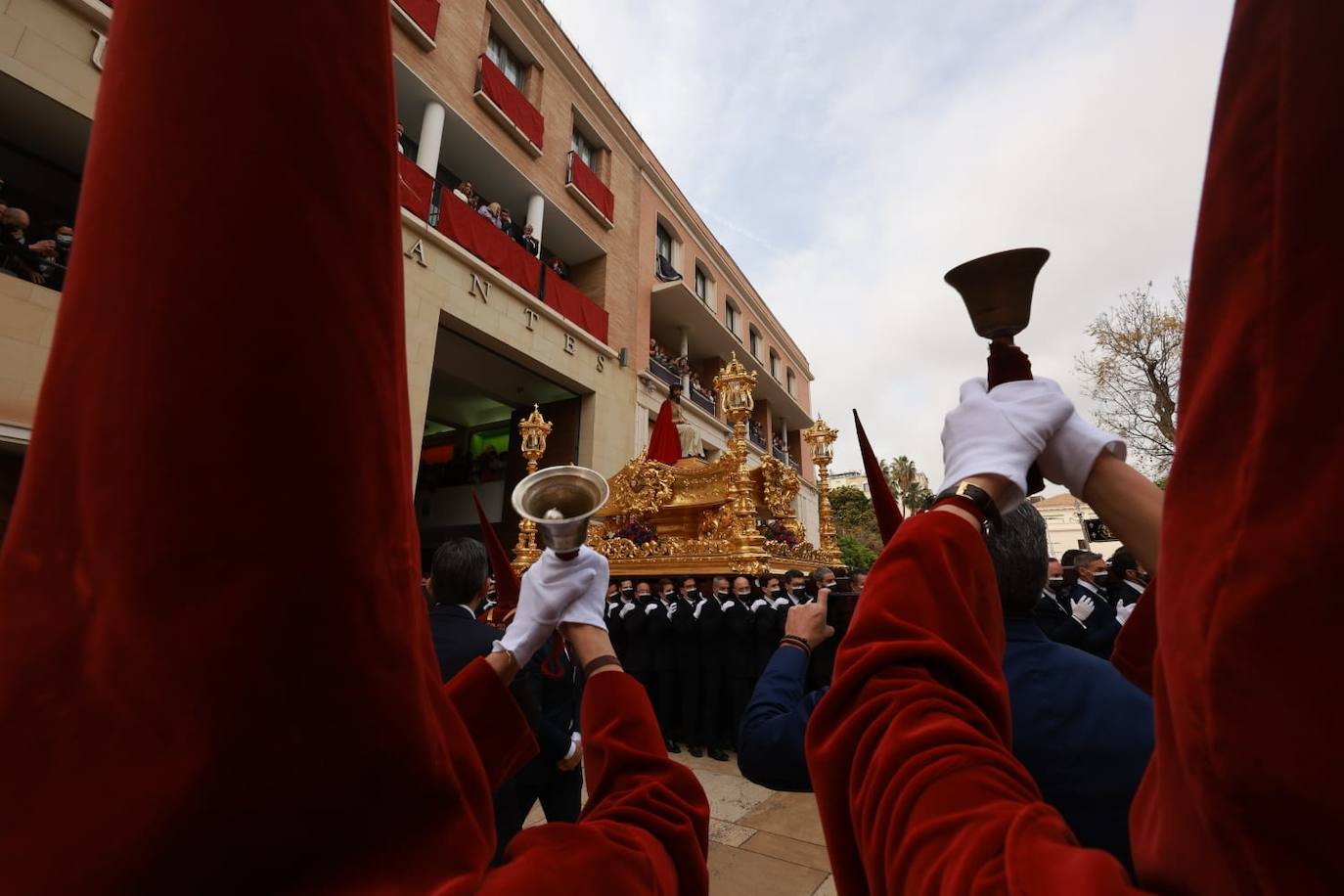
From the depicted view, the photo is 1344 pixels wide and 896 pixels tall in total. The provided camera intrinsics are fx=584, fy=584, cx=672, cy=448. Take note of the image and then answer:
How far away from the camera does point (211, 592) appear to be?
453 millimetres

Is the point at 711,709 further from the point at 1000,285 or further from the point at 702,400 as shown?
the point at 702,400

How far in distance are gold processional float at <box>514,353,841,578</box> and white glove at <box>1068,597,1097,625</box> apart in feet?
10.3

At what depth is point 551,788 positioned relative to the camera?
126 inches

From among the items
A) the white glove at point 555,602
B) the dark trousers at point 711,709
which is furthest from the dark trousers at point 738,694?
the white glove at point 555,602

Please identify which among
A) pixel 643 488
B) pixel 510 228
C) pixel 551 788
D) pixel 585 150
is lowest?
pixel 551 788

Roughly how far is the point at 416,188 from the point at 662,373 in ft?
27.1

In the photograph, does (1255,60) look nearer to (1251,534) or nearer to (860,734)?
(1251,534)

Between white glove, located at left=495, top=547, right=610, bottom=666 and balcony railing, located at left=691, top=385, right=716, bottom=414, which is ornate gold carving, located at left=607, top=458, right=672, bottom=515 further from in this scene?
balcony railing, located at left=691, top=385, right=716, bottom=414

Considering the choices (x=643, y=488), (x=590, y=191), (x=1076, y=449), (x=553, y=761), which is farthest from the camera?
(x=590, y=191)

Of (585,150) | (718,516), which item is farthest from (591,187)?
(718,516)

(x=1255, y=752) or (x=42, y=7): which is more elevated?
(x=42, y=7)

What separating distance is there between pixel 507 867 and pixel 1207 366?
34.3 inches

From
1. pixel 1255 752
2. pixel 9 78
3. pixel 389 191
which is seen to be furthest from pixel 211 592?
pixel 9 78

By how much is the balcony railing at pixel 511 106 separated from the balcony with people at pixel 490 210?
2.75ft
